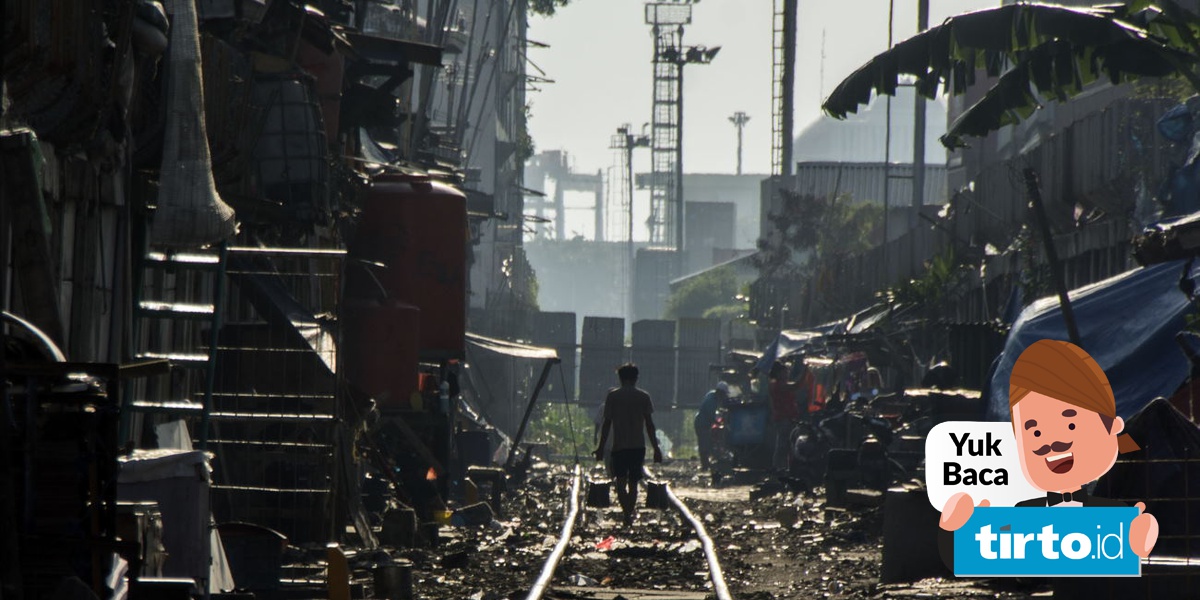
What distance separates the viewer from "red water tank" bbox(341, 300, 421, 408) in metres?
16.4

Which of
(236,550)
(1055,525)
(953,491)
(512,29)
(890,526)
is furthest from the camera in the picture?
(512,29)

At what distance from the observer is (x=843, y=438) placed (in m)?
21.3

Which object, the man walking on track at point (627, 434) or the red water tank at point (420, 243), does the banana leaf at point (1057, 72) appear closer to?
the man walking on track at point (627, 434)

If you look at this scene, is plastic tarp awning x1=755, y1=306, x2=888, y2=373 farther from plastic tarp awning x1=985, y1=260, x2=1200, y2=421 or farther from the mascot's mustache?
the mascot's mustache

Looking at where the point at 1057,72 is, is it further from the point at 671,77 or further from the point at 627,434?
the point at 671,77

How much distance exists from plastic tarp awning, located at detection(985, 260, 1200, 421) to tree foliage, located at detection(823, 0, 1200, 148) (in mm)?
2345

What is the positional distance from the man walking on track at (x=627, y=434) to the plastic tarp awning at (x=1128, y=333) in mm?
4296

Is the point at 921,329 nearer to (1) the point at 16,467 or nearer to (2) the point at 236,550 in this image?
(2) the point at 236,550

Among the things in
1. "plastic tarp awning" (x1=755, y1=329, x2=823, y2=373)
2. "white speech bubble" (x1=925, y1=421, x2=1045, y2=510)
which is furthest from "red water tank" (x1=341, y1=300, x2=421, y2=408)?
"plastic tarp awning" (x1=755, y1=329, x2=823, y2=373)

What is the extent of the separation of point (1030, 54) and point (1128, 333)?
3.90 meters

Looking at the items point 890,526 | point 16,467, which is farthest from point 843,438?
point 16,467

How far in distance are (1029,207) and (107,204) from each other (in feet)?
48.9

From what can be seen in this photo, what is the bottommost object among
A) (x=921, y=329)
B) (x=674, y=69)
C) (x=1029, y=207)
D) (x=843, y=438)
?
(x=843, y=438)

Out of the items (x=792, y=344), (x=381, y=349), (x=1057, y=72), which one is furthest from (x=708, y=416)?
(x=1057, y=72)
